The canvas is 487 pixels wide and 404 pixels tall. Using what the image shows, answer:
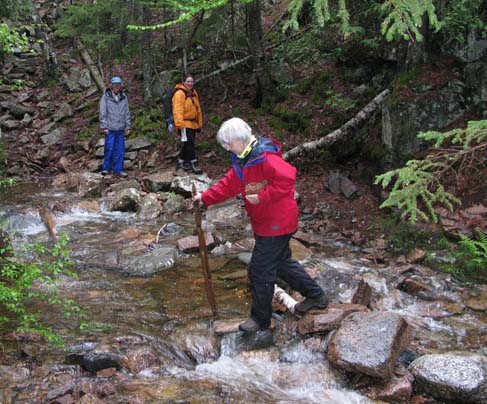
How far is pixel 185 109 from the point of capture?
40.7 feet

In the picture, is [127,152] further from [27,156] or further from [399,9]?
[399,9]

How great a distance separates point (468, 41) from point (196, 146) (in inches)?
296

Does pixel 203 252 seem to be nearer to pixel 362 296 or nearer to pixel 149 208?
pixel 362 296

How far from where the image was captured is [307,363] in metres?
5.27

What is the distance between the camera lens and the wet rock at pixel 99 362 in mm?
4949

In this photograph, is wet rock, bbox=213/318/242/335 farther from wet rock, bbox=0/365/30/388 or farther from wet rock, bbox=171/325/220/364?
wet rock, bbox=0/365/30/388

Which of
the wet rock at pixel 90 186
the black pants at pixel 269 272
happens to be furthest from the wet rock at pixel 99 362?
the wet rock at pixel 90 186

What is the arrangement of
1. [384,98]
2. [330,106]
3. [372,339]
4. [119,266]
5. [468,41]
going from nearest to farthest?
[372,339] → [119,266] → [468,41] → [384,98] → [330,106]

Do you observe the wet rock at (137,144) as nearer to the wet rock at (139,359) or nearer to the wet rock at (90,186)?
the wet rock at (90,186)

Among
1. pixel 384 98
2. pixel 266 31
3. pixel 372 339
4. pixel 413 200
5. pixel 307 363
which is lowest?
pixel 307 363

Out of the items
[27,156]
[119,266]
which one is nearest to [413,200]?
[119,266]

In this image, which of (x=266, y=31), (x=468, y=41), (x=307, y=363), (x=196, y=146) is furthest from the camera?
(x=266, y=31)

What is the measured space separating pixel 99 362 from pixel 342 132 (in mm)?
8423

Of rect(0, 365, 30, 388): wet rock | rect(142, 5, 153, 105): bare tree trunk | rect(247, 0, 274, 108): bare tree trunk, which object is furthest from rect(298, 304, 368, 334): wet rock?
rect(142, 5, 153, 105): bare tree trunk
